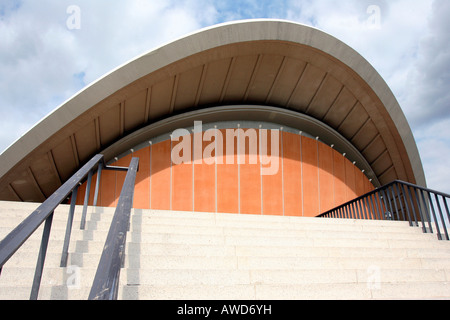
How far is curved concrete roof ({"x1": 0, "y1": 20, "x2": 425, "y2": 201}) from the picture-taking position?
9623mm

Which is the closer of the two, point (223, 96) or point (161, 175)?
point (161, 175)

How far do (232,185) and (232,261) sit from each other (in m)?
8.23

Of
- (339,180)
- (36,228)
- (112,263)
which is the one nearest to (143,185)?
(339,180)

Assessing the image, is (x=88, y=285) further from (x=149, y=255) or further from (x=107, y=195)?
(x=107, y=195)

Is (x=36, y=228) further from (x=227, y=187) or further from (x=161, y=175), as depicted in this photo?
(x=227, y=187)

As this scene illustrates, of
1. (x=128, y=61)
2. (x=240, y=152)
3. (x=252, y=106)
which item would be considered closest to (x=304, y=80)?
(x=252, y=106)

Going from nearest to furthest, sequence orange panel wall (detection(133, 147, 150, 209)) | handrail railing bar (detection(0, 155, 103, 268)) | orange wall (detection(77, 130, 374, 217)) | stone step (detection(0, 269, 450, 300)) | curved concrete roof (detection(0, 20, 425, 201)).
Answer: handrail railing bar (detection(0, 155, 103, 268)) < stone step (detection(0, 269, 450, 300)) < curved concrete roof (detection(0, 20, 425, 201)) < orange panel wall (detection(133, 147, 150, 209)) < orange wall (detection(77, 130, 374, 217))

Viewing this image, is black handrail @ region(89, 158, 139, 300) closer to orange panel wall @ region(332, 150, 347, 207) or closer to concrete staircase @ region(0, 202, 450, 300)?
concrete staircase @ region(0, 202, 450, 300)

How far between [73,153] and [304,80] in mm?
7909

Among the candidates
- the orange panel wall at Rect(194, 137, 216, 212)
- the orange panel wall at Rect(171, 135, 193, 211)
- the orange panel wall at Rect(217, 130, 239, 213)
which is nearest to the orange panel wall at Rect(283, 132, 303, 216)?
the orange panel wall at Rect(217, 130, 239, 213)

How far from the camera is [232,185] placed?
38.6ft

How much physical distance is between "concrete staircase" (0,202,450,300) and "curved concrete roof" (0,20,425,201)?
5509 millimetres

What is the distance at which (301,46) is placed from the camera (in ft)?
36.8

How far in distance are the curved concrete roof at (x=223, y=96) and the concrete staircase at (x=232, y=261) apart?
5.51 meters
